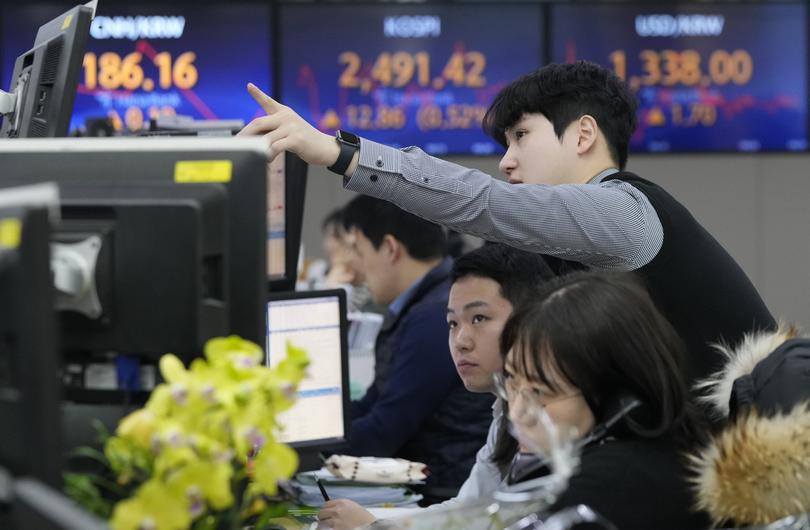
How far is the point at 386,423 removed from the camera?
2.92 meters

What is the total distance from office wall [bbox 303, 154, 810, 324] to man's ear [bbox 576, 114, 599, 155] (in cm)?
377

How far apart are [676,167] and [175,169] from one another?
4960mm

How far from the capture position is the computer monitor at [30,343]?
954mm

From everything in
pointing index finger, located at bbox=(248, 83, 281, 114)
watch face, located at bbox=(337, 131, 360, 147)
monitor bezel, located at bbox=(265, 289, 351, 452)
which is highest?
pointing index finger, located at bbox=(248, 83, 281, 114)

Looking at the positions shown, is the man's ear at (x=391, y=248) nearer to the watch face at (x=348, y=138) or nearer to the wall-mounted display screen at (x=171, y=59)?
the watch face at (x=348, y=138)

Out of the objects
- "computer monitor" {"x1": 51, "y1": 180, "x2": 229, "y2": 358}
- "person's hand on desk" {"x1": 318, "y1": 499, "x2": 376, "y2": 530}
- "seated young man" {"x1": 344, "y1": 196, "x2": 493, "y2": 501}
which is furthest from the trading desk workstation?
"seated young man" {"x1": 344, "y1": 196, "x2": 493, "y2": 501}

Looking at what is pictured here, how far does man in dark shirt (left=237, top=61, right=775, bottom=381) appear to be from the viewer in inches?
72.4

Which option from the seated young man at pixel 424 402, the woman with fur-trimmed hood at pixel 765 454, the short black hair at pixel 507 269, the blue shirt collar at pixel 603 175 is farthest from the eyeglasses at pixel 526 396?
the seated young man at pixel 424 402

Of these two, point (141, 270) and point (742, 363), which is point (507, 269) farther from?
point (141, 270)

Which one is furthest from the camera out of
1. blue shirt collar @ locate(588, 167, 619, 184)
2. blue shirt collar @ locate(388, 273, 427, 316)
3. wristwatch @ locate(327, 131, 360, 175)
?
blue shirt collar @ locate(388, 273, 427, 316)

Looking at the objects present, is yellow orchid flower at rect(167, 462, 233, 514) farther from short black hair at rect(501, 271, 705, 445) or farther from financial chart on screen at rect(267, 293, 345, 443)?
financial chart on screen at rect(267, 293, 345, 443)

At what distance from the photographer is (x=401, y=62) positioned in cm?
564

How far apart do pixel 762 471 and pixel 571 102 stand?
1.09 metres

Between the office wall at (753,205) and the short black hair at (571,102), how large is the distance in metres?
3.69
